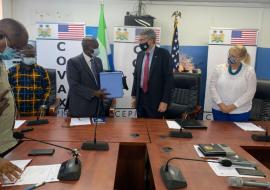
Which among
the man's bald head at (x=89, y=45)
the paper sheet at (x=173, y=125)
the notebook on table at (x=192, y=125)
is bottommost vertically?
the paper sheet at (x=173, y=125)

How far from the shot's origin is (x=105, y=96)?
2816mm

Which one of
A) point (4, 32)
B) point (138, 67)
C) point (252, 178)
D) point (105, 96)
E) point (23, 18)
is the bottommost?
point (252, 178)

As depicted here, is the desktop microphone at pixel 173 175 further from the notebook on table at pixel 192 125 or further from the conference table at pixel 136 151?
the notebook on table at pixel 192 125

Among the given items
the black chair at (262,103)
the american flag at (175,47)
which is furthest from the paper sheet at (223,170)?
the american flag at (175,47)

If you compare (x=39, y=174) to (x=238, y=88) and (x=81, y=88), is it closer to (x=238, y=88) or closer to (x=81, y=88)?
(x=81, y=88)

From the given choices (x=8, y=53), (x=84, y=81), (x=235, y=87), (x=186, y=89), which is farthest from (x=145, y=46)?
(x=8, y=53)

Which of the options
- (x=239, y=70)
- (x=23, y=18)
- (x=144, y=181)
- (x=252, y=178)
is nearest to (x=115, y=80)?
(x=144, y=181)

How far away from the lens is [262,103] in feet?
11.6

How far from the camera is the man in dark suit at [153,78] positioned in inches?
127

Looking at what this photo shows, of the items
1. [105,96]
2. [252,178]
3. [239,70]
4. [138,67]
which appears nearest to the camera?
[252,178]

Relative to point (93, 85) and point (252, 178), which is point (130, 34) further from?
point (252, 178)

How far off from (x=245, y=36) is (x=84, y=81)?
2717mm

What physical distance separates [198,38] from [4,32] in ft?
12.4

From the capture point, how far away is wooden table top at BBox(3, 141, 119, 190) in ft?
4.91
